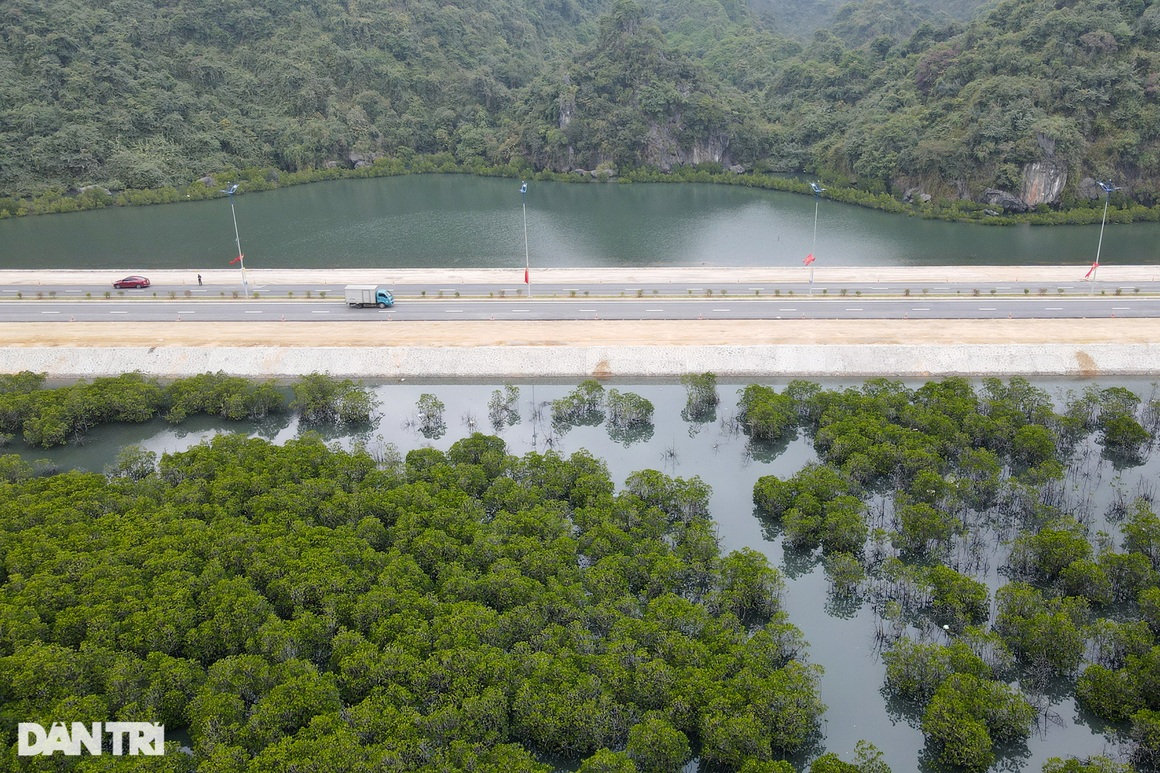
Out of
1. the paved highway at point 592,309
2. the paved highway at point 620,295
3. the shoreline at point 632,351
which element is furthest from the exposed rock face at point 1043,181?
the shoreline at point 632,351

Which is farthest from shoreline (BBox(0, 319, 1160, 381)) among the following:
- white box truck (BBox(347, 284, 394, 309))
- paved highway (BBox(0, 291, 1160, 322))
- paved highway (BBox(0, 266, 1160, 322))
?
white box truck (BBox(347, 284, 394, 309))

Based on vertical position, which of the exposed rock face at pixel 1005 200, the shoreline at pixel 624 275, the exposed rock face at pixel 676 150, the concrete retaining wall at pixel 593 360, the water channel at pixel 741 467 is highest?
the exposed rock face at pixel 676 150

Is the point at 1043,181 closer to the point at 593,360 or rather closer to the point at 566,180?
the point at 566,180

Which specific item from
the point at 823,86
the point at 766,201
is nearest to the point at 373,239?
the point at 766,201

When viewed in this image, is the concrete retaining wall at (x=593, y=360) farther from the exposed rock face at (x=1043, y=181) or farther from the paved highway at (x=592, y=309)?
the exposed rock face at (x=1043, y=181)

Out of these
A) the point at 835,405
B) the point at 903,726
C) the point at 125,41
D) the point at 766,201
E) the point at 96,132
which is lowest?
the point at 903,726

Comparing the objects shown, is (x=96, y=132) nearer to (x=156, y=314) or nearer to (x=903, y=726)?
(x=156, y=314)

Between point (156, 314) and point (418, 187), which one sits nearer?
point (156, 314)

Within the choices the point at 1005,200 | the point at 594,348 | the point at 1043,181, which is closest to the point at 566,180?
the point at 1005,200
